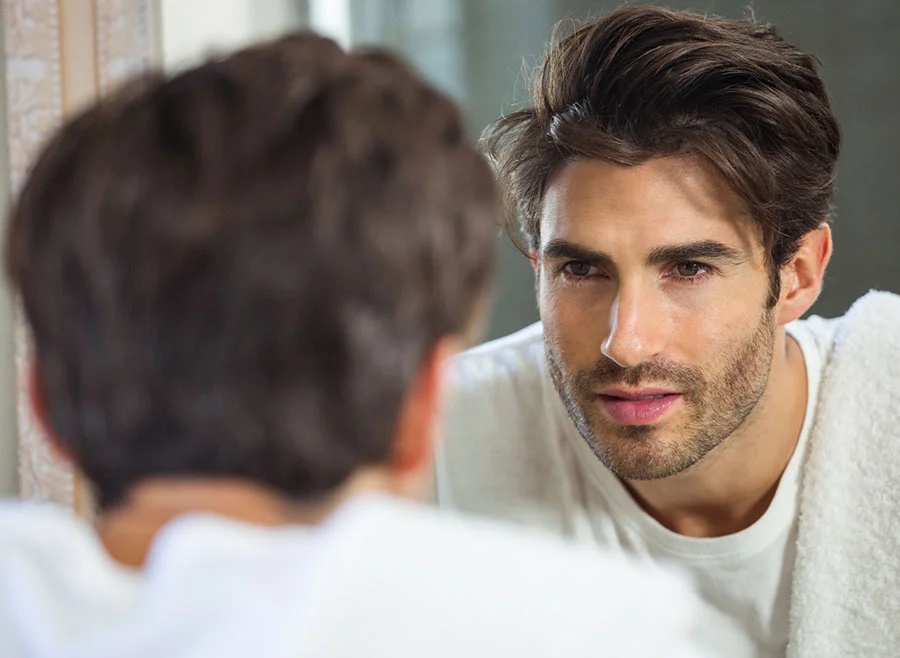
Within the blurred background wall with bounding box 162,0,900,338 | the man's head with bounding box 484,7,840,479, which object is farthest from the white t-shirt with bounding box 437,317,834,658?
the blurred background wall with bounding box 162,0,900,338

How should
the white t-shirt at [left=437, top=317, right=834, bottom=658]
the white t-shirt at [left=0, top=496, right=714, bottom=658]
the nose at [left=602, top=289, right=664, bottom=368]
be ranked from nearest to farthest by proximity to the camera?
1. the white t-shirt at [left=0, top=496, right=714, bottom=658]
2. the nose at [left=602, top=289, right=664, bottom=368]
3. the white t-shirt at [left=437, top=317, right=834, bottom=658]

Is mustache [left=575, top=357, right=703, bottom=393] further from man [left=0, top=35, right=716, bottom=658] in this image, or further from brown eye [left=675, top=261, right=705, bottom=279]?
man [left=0, top=35, right=716, bottom=658]

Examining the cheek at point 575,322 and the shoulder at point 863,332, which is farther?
the shoulder at point 863,332

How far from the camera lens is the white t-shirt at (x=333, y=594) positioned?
0.42m

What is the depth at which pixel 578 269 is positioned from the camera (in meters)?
1.18

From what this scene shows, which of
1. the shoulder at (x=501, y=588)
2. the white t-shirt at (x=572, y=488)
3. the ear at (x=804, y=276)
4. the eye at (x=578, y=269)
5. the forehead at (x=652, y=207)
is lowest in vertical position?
the white t-shirt at (x=572, y=488)

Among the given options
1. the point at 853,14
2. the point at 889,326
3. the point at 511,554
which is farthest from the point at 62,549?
the point at 853,14

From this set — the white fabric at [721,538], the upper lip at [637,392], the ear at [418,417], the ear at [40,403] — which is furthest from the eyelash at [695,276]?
the ear at [40,403]

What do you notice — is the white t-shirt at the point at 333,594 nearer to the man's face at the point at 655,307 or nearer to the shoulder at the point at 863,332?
the man's face at the point at 655,307

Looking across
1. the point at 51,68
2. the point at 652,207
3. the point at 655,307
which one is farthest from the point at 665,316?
the point at 51,68

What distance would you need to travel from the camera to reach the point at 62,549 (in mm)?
477

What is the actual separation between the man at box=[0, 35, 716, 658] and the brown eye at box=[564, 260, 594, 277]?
676 mm

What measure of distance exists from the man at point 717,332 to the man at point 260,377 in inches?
25.2

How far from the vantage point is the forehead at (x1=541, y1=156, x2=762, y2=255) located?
3.65 feet
